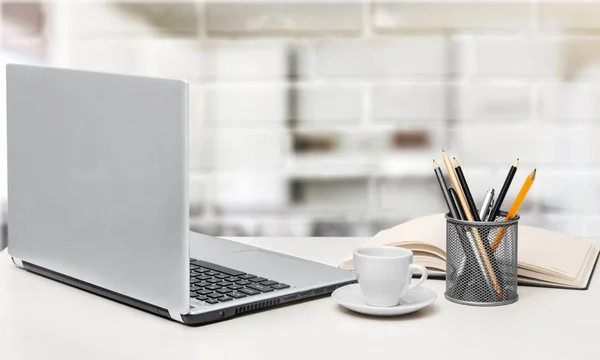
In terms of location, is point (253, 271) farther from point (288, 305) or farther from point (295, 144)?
point (295, 144)

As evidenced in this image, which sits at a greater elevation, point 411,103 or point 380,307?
point 411,103

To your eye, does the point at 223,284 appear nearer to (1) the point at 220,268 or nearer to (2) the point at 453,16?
(1) the point at 220,268

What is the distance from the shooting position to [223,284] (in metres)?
1.12

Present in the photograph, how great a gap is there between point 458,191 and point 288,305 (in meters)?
0.25

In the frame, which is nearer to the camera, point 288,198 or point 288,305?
point 288,305

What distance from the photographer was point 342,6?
2.16 metres

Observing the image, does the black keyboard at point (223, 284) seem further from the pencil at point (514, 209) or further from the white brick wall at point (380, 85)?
the white brick wall at point (380, 85)

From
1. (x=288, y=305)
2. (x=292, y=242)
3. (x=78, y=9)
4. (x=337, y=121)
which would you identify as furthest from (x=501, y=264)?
A: (x=78, y=9)

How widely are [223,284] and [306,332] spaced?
15 cm

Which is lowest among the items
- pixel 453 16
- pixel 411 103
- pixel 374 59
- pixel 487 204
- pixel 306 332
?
pixel 306 332

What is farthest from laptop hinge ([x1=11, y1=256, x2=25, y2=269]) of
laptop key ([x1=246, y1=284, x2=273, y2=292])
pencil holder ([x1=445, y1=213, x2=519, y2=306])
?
pencil holder ([x1=445, y1=213, x2=519, y2=306])

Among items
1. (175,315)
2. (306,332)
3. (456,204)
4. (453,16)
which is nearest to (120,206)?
(175,315)

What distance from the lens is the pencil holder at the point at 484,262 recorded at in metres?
1.12

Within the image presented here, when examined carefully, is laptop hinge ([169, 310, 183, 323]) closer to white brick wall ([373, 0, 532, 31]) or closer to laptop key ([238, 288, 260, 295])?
laptop key ([238, 288, 260, 295])
